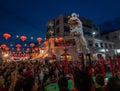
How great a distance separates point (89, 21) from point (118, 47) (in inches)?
541

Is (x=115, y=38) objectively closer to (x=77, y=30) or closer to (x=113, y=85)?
(x=77, y=30)

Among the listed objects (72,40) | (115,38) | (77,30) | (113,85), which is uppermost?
(115,38)

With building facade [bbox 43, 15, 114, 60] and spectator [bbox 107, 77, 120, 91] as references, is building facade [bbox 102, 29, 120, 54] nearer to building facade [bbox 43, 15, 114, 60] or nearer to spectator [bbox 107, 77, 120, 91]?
building facade [bbox 43, 15, 114, 60]

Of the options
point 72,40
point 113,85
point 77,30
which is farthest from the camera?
point 72,40

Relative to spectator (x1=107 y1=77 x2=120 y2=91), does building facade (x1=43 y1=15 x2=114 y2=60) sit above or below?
above

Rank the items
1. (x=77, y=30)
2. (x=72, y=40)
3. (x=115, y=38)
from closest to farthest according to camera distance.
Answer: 1. (x=77, y=30)
2. (x=72, y=40)
3. (x=115, y=38)

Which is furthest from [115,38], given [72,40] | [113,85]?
[113,85]

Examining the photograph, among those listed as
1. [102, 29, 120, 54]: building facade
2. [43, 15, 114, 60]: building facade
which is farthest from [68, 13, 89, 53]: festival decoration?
[102, 29, 120, 54]: building facade

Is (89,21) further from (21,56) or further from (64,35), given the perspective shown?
(21,56)

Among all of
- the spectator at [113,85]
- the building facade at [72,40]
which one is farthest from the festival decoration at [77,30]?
the building facade at [72,40]

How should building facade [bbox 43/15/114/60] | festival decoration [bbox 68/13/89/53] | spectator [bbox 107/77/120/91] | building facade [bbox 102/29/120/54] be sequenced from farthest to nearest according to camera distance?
building facade [bbox 102/29/120/54], building facade [bbox 43/15/114/60], festival decoration [bbox 68/13/89/53], spectator [bbox 107/77/120/91]

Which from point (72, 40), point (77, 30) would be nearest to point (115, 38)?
point (72, 40)

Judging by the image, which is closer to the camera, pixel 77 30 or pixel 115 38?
pixel 77 30

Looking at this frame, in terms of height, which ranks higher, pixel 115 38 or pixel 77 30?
pixel 115 38
